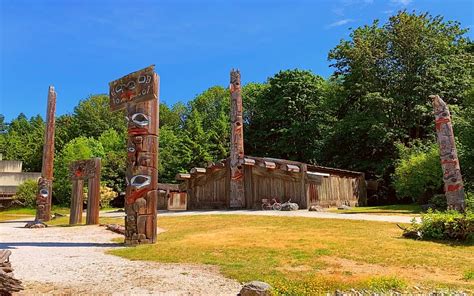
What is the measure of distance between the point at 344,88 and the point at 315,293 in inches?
1313

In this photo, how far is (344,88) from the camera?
3706 cm

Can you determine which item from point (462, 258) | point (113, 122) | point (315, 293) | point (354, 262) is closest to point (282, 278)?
point (315, 293)

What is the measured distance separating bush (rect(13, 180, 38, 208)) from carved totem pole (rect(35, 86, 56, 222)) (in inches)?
706

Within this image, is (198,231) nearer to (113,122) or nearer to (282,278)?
(282,278)

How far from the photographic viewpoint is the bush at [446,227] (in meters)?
11.0

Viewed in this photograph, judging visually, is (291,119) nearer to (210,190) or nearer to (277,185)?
(210,190)

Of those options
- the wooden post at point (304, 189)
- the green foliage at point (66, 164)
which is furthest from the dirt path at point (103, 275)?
the green foliage at point (66, 164)

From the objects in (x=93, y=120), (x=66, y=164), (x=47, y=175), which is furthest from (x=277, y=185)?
(x=93, y=120)

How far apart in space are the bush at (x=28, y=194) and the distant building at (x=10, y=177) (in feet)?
11.2

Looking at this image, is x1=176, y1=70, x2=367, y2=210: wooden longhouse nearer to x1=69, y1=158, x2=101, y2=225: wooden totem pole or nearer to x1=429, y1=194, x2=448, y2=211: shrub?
x1=429, y1=194, x2=448, y2=211: shrub

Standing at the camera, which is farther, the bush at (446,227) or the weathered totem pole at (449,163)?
the weathered totem pole at (449,163)

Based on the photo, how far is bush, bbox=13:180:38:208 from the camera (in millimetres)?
38622

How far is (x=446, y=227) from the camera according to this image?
1139 cm

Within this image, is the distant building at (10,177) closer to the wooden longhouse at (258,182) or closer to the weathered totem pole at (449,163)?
the wooden longhouse at (258,182)
